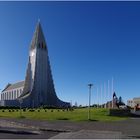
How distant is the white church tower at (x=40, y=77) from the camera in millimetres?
175125

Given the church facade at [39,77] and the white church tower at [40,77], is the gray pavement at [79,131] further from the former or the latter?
the white church tower at [40,77]

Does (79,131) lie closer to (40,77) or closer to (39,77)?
(39,77)

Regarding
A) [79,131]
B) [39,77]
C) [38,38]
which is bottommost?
[79,131]

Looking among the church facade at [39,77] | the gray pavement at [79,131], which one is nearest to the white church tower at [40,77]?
the church facade at [39,77]

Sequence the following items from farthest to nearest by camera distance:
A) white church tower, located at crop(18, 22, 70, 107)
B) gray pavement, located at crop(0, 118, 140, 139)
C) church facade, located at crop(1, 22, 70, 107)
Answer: white church tower, located at crop(18, 22, 70, 107) → church facade, located at crop(1, 22, 70, 107) → gray pavement, located at crop(0, 118, 140, 139)

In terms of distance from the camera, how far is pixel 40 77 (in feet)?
584

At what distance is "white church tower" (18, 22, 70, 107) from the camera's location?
175125mm

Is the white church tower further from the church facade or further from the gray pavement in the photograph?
the gray pavement

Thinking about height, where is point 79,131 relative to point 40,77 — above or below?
below

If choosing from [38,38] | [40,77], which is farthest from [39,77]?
[38,38]

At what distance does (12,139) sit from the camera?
18.9 meters

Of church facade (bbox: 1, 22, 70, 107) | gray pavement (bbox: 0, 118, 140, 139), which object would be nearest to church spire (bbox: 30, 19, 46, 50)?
church facade (bbox: 1, 22, 70, 107)

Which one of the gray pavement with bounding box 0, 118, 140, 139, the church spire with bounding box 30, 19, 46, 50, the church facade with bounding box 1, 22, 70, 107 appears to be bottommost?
the gray pavement with bounding box 0, 118, 140, 139

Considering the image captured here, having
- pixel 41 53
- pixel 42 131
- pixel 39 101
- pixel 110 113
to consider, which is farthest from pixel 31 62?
pixel 42 131
